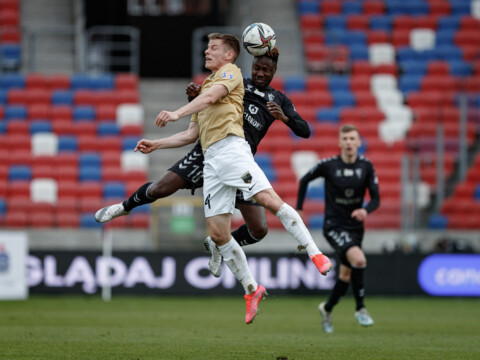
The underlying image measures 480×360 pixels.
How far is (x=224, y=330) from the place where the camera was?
9.90 meters

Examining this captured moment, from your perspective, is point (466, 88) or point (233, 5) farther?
point (233, 5)

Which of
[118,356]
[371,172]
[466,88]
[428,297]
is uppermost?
[466,88]

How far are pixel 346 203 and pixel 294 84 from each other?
9798mm

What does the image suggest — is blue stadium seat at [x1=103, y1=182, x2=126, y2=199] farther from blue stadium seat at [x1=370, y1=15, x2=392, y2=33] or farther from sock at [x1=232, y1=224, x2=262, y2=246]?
sock at [x1=232, y1=224, x2=262, y2=246]

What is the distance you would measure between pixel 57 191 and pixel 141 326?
7.83 metres

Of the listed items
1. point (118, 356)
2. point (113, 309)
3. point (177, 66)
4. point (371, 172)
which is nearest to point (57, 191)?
point (113, 309)

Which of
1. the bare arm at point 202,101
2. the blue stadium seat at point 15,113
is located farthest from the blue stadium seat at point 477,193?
the bare arm at point 202,101

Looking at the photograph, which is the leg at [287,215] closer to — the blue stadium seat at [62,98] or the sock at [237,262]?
the sock at [237,262]

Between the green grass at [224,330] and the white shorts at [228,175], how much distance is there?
53.3 inches

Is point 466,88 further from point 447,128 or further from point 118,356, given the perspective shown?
point 118,356

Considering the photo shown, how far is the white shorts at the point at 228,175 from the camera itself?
7461 mm

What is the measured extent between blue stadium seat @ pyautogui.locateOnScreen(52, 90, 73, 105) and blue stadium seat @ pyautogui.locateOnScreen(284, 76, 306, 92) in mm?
4976

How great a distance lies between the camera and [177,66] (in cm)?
2377

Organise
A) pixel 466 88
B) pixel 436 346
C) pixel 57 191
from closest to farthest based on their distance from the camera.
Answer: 1. pixel 436 346
2. pixel 57 191
3. pixel 466 88
